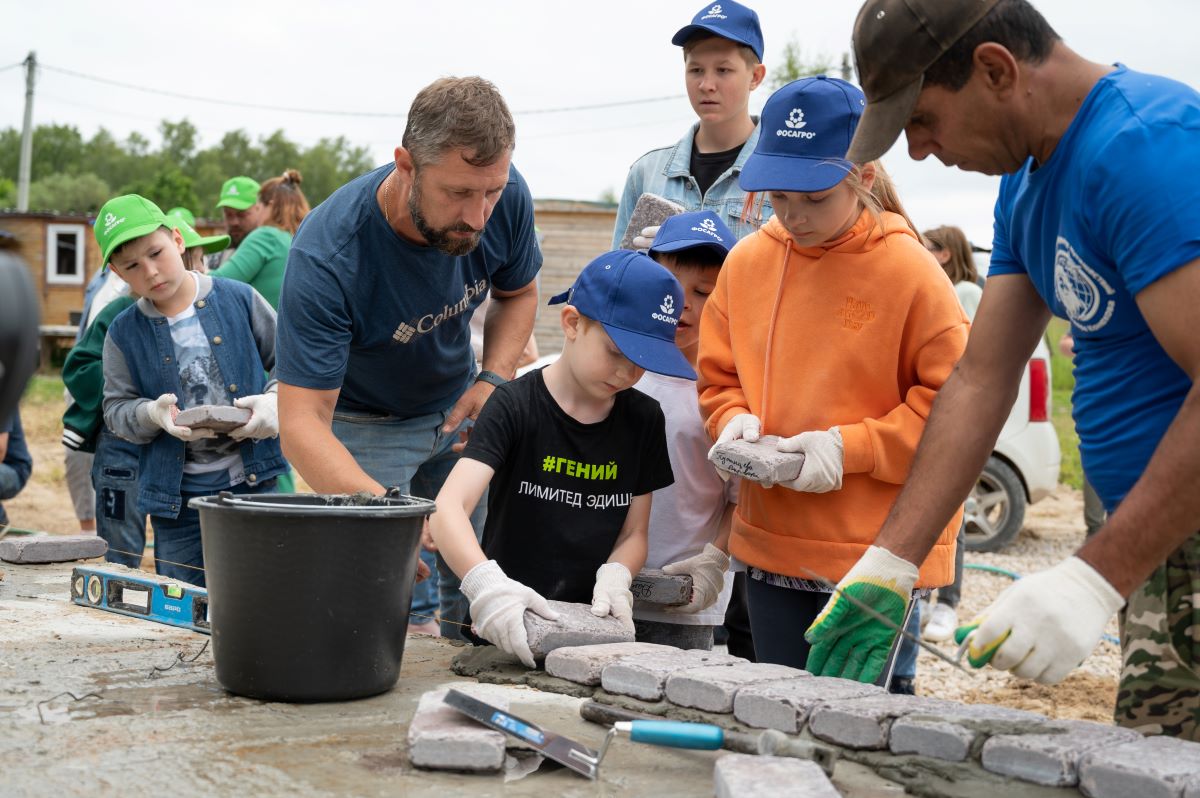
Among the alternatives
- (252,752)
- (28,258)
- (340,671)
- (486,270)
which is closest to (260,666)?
(340,671)

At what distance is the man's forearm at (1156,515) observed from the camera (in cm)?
194

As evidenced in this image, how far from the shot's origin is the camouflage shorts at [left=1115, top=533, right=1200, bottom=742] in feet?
7.36

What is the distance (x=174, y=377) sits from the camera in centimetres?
438

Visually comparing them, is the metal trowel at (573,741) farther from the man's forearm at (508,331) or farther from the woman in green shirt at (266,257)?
the woman in green shirt at (266,257)

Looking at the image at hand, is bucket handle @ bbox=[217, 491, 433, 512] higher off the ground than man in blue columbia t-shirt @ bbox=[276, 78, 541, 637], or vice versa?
man in blue columbia t-shirt @ bbox=[276, 78, 541, 637]

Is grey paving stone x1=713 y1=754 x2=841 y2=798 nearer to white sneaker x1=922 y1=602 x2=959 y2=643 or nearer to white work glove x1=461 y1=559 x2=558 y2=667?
white work glove x1=461 y1=559 x2=558 y2=667

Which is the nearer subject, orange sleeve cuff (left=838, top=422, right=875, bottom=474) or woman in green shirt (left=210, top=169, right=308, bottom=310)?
orange sleeve cuff (left=838, top=422, right=875, bottom=474)

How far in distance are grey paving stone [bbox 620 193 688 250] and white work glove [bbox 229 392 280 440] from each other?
1.36m

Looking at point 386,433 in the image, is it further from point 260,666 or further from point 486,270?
point 260,666

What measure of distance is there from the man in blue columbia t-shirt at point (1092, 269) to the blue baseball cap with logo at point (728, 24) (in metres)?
1.83

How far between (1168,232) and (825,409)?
109 cm

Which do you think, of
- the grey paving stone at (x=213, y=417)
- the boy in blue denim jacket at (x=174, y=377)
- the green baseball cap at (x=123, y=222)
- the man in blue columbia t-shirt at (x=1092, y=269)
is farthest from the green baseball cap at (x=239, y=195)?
the man in blue columbia t-shirt at (x=1092, y=269)

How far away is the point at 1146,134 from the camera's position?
2.02m

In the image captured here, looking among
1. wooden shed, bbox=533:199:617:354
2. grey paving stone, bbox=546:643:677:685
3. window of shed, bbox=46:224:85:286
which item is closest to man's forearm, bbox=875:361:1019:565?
grey paving stone, bbox=546:643:677:685
